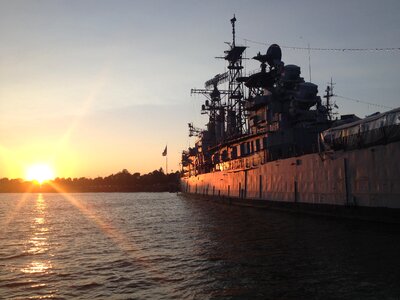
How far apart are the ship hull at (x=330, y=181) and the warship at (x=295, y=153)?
6cm

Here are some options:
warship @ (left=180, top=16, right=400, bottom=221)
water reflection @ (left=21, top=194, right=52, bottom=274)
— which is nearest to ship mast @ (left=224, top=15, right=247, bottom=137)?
warship @ (left=180, top=16, right=400, bottom=221)

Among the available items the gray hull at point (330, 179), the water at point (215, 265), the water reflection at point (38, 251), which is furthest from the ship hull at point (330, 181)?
the water reflection at point (38, 251)

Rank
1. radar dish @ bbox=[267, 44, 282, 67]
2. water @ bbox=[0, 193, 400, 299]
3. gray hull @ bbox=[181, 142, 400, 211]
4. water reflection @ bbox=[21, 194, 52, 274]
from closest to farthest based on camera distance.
Result: water @ bbox=[0, 193, 400, 299], water reflection @ bbox=[21, 194, 52, 274], gray hull @ bbox=[181, 142, 400, 211], radar dish @ bbox=[267, 44, 282, 67]

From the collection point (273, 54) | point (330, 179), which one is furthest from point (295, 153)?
point (273, 54)

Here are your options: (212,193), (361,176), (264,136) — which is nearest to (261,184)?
(264,136)

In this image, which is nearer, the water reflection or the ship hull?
the water reflection

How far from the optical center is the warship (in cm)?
2534

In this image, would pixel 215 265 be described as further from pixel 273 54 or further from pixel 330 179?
pixel 273 54

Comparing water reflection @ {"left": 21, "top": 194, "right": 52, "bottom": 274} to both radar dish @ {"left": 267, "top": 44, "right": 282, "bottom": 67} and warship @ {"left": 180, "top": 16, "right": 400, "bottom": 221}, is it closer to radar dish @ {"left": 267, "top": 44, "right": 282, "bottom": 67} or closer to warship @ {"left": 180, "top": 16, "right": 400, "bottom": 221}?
warship @ {"left": 180, "top": 16, "right": 400, "bottom": 221}

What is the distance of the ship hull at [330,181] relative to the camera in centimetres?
2439

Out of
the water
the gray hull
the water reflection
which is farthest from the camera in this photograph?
the gray hull

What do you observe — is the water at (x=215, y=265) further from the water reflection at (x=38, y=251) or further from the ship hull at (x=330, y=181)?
the ship hull at (x=330, y=181)

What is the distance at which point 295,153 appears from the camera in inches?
1524

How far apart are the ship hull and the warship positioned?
57mm
